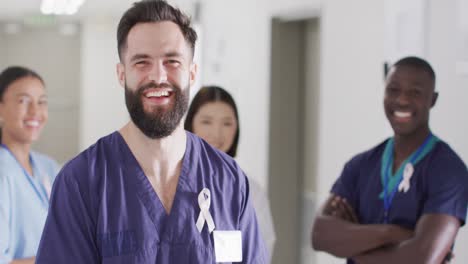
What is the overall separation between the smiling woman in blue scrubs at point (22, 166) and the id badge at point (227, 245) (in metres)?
1.07

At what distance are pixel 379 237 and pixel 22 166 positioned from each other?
1.36m

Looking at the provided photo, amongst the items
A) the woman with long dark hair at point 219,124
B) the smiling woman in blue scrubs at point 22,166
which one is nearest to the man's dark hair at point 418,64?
the woman with long dark hair at point 219,124

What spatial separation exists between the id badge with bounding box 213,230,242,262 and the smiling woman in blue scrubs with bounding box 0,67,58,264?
1068 millimetres

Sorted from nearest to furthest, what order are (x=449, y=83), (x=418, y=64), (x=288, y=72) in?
(x=418, y=64), (x=449, y=83), (x=288, y=72)

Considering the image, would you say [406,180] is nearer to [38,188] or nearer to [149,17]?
[149,17]

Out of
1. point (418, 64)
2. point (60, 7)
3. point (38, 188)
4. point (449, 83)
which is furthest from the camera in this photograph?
point (60, 7)

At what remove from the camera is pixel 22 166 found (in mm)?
2494

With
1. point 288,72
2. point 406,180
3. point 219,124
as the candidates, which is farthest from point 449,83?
point 288,72

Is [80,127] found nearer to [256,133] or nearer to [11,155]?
[256,133]

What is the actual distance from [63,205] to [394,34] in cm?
203

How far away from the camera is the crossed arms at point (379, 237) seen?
6.70ft

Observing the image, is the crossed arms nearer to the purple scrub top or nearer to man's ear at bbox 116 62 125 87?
the purple scrub top

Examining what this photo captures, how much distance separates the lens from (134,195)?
4.89 feet

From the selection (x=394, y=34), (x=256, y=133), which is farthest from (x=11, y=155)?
(x=256, y=133)
